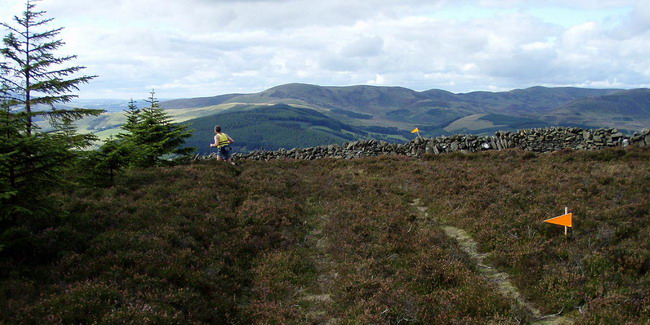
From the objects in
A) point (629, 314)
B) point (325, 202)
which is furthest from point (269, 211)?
point (629, 314)

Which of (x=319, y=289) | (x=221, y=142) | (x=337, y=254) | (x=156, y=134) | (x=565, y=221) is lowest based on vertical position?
(x=319, y=289)

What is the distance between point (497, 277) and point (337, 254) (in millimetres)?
4130

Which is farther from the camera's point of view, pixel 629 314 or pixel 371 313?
pixel 371 313

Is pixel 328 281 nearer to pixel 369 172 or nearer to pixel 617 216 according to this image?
pixel 617 216

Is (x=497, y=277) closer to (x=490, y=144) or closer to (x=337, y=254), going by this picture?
(x=337, y=254)

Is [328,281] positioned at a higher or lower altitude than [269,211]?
lower

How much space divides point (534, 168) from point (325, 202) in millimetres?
11051

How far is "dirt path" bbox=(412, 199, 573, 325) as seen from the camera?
6.68m

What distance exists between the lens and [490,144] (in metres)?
24.8

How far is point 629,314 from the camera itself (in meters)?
6.21

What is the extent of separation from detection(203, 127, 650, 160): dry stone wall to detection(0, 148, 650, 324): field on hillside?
634cm

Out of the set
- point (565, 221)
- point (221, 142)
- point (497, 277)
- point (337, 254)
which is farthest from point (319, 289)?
point (221, 142)

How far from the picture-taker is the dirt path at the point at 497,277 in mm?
6676

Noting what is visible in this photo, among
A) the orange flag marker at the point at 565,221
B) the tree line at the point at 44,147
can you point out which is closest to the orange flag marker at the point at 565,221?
the orange flag marker at the point at 565,221
